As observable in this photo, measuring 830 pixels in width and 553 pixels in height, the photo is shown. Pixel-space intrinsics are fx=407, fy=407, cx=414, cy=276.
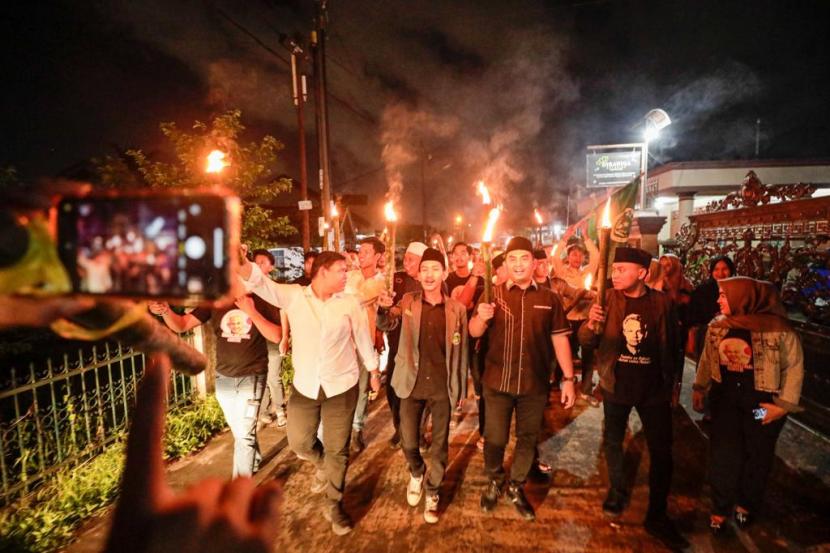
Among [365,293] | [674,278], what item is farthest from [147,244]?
[674,278]

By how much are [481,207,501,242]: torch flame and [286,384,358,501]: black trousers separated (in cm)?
179

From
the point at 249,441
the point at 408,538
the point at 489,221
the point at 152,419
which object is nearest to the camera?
the point at 152,419

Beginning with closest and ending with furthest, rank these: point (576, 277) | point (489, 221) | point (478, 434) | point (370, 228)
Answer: point (489, 221) < point (478, 434) < point (576, 277) < point (370, 228)

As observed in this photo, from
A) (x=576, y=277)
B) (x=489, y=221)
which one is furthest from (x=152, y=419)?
(x=576, y=277)

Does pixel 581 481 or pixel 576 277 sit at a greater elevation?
pixel 576 277

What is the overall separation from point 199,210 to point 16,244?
295 mm

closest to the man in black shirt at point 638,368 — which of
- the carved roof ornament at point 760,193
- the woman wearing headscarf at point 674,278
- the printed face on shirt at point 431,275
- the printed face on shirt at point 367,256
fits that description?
the printed face on shirt at point 431,275

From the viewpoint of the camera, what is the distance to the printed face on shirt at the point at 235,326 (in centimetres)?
397

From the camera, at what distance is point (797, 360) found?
3279 millimetres

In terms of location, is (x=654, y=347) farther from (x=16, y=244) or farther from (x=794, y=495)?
(x=16, y=244)

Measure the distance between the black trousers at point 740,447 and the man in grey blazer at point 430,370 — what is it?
2.25 meters

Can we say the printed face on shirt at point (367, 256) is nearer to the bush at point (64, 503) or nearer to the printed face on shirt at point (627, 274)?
the bush at point (64, 503)

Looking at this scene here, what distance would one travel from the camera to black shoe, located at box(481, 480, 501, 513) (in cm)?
379

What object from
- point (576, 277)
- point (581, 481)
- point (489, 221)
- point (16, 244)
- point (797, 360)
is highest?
point (489, 221)
